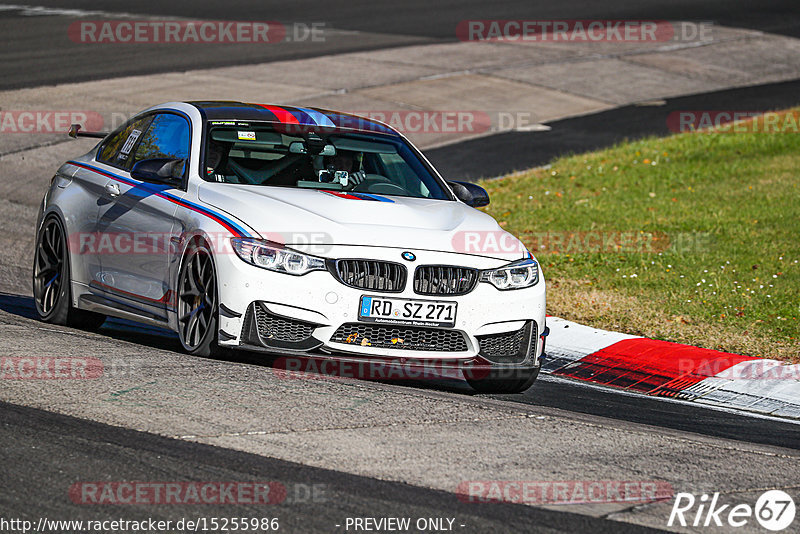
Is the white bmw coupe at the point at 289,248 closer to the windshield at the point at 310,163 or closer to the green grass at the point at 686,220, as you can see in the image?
the windshield at the point at 310,163

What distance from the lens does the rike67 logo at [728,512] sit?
485 centimetres

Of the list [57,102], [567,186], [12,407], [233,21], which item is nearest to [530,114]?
[567,186]

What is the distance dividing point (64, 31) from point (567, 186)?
49.1 ft

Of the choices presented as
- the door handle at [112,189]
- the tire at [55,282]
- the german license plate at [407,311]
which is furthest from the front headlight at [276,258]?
the tire at [55,282]

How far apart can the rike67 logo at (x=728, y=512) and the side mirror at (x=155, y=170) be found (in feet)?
12.9

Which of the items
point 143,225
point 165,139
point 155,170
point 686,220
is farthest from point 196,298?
point 686,220

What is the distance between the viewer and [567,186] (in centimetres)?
1542

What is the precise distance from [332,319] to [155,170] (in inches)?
66.7

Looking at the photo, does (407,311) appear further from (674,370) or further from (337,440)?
(674,370)

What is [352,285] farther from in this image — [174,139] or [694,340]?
[694,340]

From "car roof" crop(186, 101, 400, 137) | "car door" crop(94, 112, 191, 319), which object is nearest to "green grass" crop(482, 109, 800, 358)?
"car roof" crop(186, 101, 400, 137)

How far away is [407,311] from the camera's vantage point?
6863 millimetres

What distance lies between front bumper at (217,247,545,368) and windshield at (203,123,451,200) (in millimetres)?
1151

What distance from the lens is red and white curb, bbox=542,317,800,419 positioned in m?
8.20
